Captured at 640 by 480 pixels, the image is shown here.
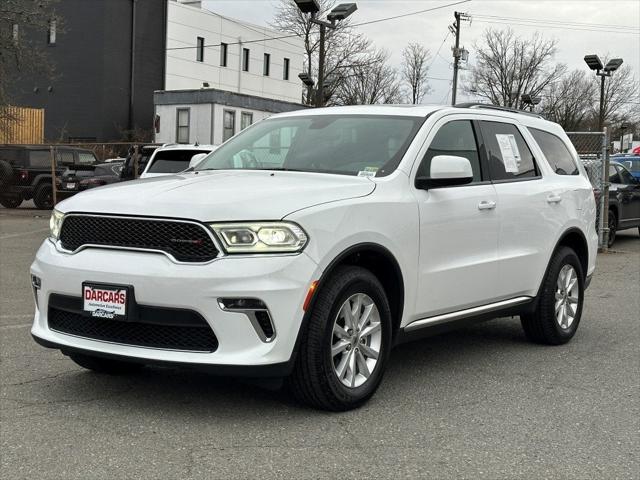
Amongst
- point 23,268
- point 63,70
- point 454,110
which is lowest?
point 23,268

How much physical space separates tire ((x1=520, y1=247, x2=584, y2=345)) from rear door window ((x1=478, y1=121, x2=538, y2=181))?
767 mm

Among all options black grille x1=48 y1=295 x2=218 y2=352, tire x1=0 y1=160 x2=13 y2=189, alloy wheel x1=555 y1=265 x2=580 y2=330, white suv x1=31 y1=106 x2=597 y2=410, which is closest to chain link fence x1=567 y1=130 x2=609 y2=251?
alloy wheel x1=555 y1=265 x2=580 y2=330

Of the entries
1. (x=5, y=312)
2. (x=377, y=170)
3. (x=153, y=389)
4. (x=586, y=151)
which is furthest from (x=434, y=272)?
(x=586, y=151)

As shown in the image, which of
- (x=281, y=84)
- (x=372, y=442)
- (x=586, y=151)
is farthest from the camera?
(x=281, y=84)

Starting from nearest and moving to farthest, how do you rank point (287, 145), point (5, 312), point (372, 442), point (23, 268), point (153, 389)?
1. point (372, 442)
2. point (153, 389)
3. point (287, 145)
4. point (5, 312)
5. point (23, 268)

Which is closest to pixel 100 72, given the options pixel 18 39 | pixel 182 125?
pixel 182 125

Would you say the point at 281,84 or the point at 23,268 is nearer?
the point at 23,268

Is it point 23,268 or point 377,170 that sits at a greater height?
point 377,170

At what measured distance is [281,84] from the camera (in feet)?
168

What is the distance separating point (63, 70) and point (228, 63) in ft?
32.7

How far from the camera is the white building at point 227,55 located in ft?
144

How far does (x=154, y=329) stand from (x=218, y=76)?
43817 millimetres

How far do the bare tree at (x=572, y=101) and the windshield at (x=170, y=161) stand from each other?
2074 inches

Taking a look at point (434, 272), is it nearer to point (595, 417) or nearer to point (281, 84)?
point (595, 417)
